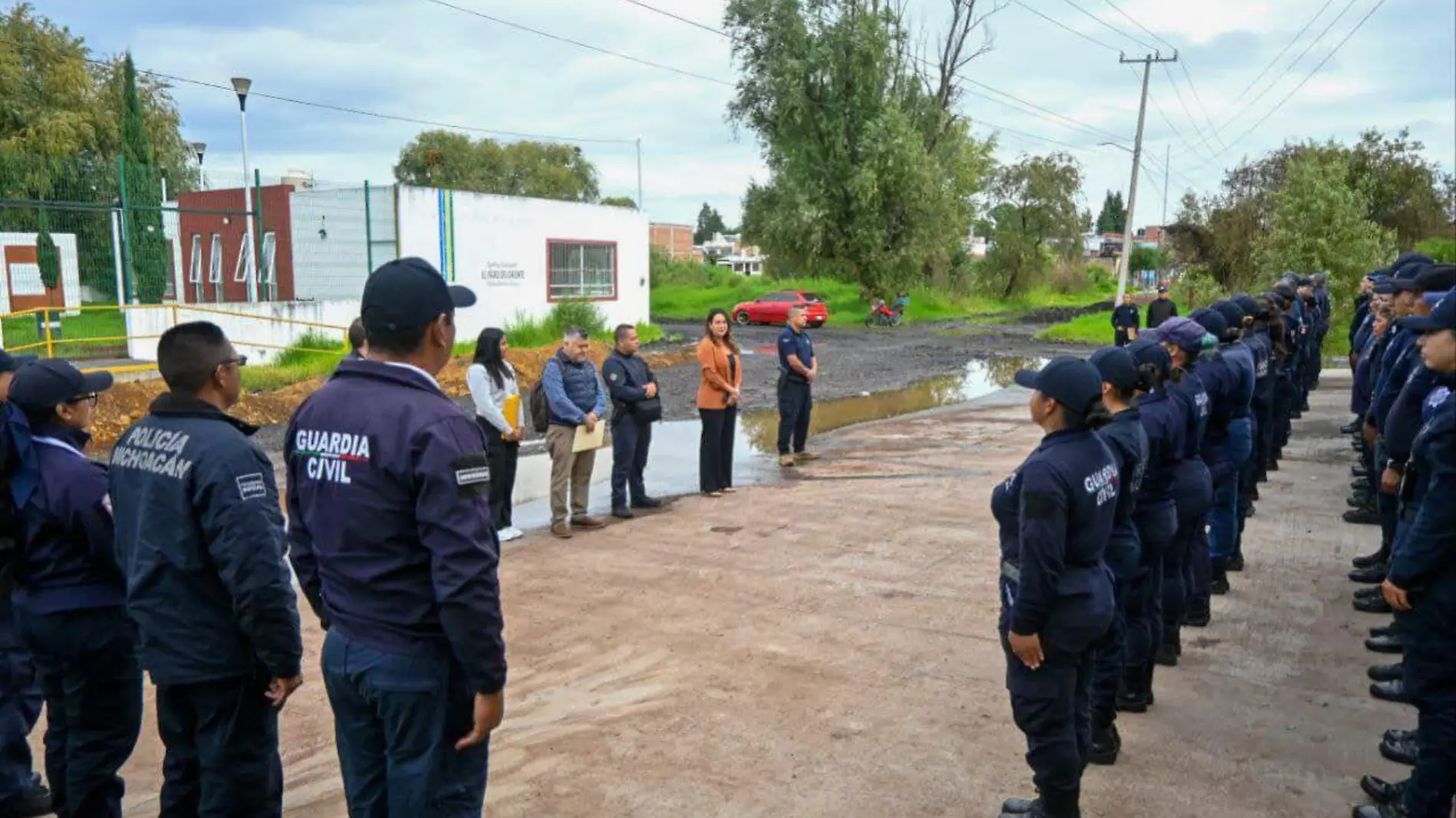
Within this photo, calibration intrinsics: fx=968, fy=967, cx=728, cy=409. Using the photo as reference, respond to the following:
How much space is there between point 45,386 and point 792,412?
339 inches

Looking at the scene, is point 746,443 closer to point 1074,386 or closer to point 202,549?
point 1074,386

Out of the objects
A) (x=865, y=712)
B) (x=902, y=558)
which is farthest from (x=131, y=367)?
(x=865, y=712)

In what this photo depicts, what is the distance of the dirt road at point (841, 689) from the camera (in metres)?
4.09

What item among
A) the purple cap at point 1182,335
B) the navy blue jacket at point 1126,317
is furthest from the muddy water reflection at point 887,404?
the purple cap at point 1182,335

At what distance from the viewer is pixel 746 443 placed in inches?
534

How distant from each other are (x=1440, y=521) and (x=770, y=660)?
325cm

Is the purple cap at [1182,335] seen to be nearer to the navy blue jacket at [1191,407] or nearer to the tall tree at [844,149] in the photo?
the navy blue jacket at [1191,407]

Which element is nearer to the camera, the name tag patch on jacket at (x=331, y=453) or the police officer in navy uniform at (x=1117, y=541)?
the name tag patch on jacket at (x=331, y=453)

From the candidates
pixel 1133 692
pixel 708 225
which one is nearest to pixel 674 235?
pixel 708 225

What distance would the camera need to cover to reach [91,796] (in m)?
3.57

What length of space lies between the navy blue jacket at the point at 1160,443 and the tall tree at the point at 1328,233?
17727 millimetres

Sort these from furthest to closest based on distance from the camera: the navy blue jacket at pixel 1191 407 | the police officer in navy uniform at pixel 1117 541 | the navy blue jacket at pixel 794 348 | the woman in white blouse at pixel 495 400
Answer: the navy blue jacket at pixel 794 348
the woman in white blouse at pixel 495 400
the navy blue jacket at pixel 1191 407
the police officer in navy uniform at pixel 1117 541

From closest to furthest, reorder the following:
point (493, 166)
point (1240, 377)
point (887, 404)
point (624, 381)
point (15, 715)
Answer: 1. point (15, 715)
2. point (1240, 377)
3. point (624, 381)
4. point (887, 404)
5. point (493, 166)

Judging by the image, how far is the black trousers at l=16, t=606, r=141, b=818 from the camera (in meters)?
3.56
